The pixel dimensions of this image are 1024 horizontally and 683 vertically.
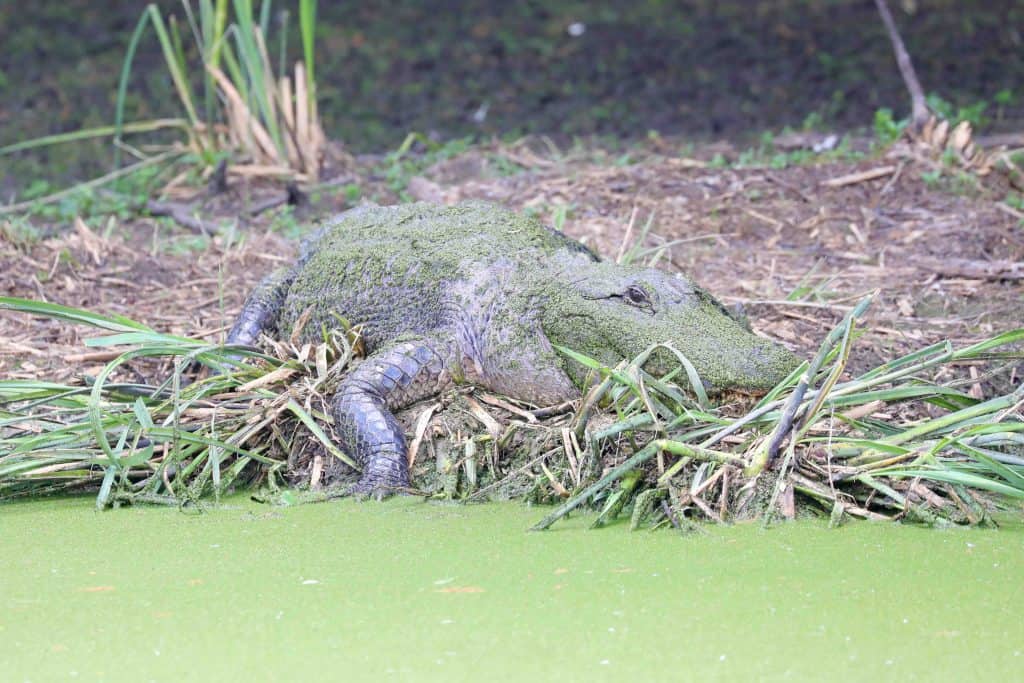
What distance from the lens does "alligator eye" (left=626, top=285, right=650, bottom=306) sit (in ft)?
11.4

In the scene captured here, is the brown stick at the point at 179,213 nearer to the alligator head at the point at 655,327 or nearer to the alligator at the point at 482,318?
the alligator at the point at 482,318

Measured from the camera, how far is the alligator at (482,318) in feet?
11.0

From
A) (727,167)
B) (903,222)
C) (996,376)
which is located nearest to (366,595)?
(996,376)

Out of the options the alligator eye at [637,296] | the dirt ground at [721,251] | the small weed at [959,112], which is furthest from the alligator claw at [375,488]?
the small weed at [959,112]

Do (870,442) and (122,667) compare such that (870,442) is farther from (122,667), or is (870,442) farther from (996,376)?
(122,667)

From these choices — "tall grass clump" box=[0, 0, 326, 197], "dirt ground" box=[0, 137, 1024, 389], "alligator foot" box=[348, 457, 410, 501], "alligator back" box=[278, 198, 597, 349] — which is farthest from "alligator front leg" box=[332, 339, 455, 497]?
"tall grass clump" box=[0, 0, 326, 197]

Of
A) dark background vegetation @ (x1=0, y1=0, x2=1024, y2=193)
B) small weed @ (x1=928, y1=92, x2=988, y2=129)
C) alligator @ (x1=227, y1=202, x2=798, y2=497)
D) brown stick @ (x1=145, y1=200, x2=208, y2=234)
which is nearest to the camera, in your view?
alligator @ (x1=227, y1=202, x2=798, y2=497)

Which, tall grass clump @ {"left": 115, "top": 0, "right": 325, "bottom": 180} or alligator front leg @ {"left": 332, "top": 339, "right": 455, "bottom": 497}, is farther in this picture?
tall grass clump @ {"left": 115, "top": 0, "right": 325, "bottom": 180}

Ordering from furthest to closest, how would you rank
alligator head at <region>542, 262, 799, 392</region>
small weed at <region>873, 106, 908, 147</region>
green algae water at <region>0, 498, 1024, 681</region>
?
small weed at <region>873, 106, 908, 147</region> < alligator head at <region>542, 262, 799, 392</region> < green algae water at <region>0, 498, 1024, 681</region>

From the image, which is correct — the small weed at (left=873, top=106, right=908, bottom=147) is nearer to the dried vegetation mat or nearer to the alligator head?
A: the dried vegetation mat

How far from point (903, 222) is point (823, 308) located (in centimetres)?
114

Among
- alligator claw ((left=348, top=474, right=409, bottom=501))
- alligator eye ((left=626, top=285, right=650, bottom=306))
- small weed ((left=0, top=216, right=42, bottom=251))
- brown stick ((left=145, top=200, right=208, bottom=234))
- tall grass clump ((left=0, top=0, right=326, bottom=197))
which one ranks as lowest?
alligator claw ((left=348, top=474, right=409, bottom=501))

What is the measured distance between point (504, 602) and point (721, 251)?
3109 millimetres

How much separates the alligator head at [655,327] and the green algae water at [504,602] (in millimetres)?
573
